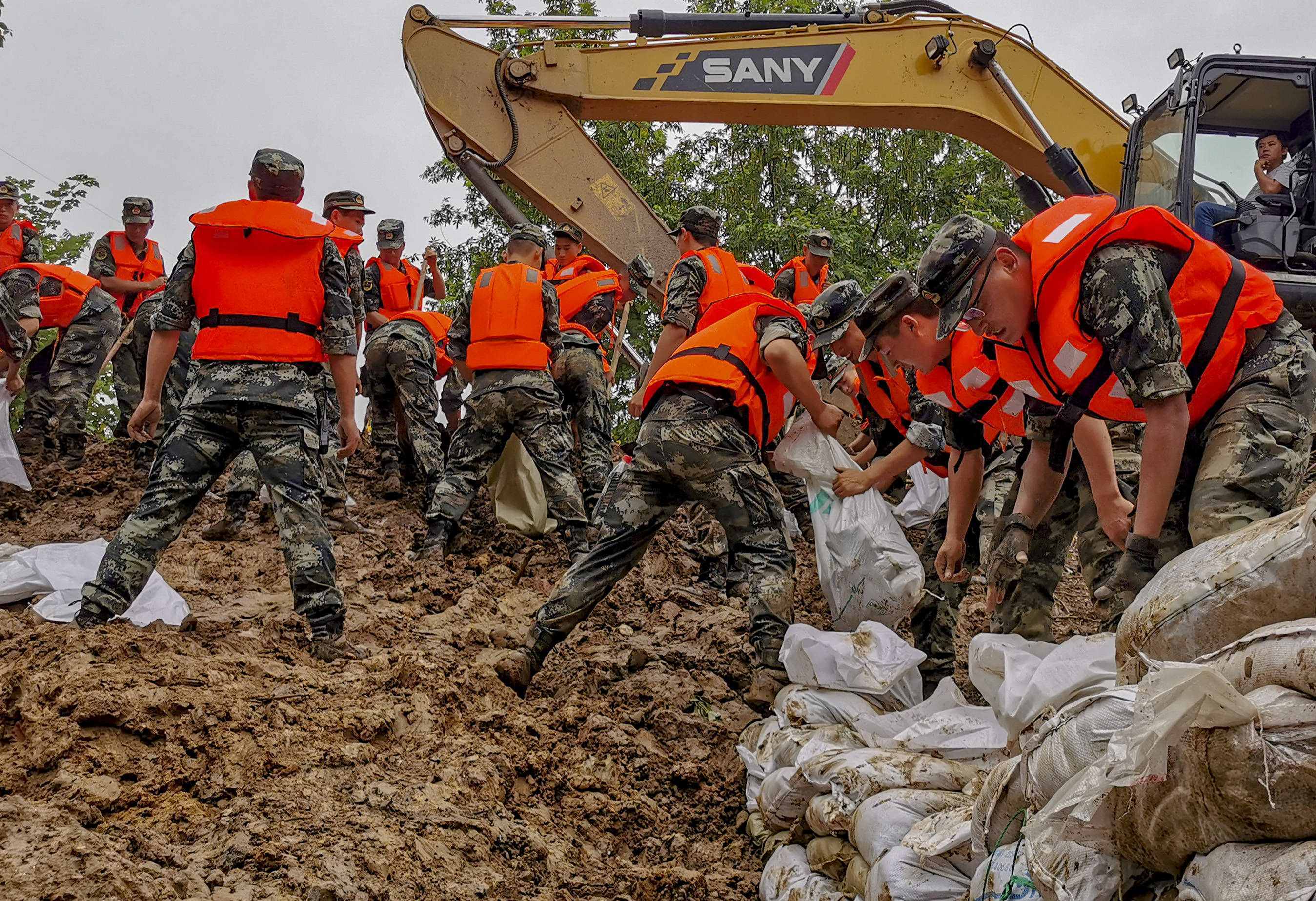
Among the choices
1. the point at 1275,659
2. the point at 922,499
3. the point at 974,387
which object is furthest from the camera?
the point at 922,499

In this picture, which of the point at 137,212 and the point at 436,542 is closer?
the point at 436,542

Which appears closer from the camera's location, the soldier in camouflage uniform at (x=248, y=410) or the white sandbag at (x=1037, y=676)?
the white sandbag at (x=1037, y=676)

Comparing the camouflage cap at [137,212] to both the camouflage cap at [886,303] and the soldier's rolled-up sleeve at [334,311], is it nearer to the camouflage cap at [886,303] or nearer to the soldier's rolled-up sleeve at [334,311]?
the soldier's rolled-up sleeve at [334,311]

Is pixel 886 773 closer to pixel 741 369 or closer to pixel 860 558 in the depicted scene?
pixel 860 558

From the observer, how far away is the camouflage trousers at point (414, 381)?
286 inches

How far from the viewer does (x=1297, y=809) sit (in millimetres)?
1386

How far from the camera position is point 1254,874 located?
4.60 feet

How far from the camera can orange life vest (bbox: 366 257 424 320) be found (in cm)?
827

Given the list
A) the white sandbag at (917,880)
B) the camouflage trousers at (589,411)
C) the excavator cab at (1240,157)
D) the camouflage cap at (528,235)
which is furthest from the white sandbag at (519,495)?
the white sandbag at (917,880)

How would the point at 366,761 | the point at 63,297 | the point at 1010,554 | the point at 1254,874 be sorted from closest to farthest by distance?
the point at 1254,874
the point at 366,761
the point at 1010,554
the point at 63,297

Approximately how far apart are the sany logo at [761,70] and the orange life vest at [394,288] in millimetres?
2550

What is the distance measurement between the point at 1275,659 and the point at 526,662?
301 centimetres

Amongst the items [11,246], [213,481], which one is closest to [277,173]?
[213,481]

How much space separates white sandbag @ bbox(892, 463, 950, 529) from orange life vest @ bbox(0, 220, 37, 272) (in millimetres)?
6655
